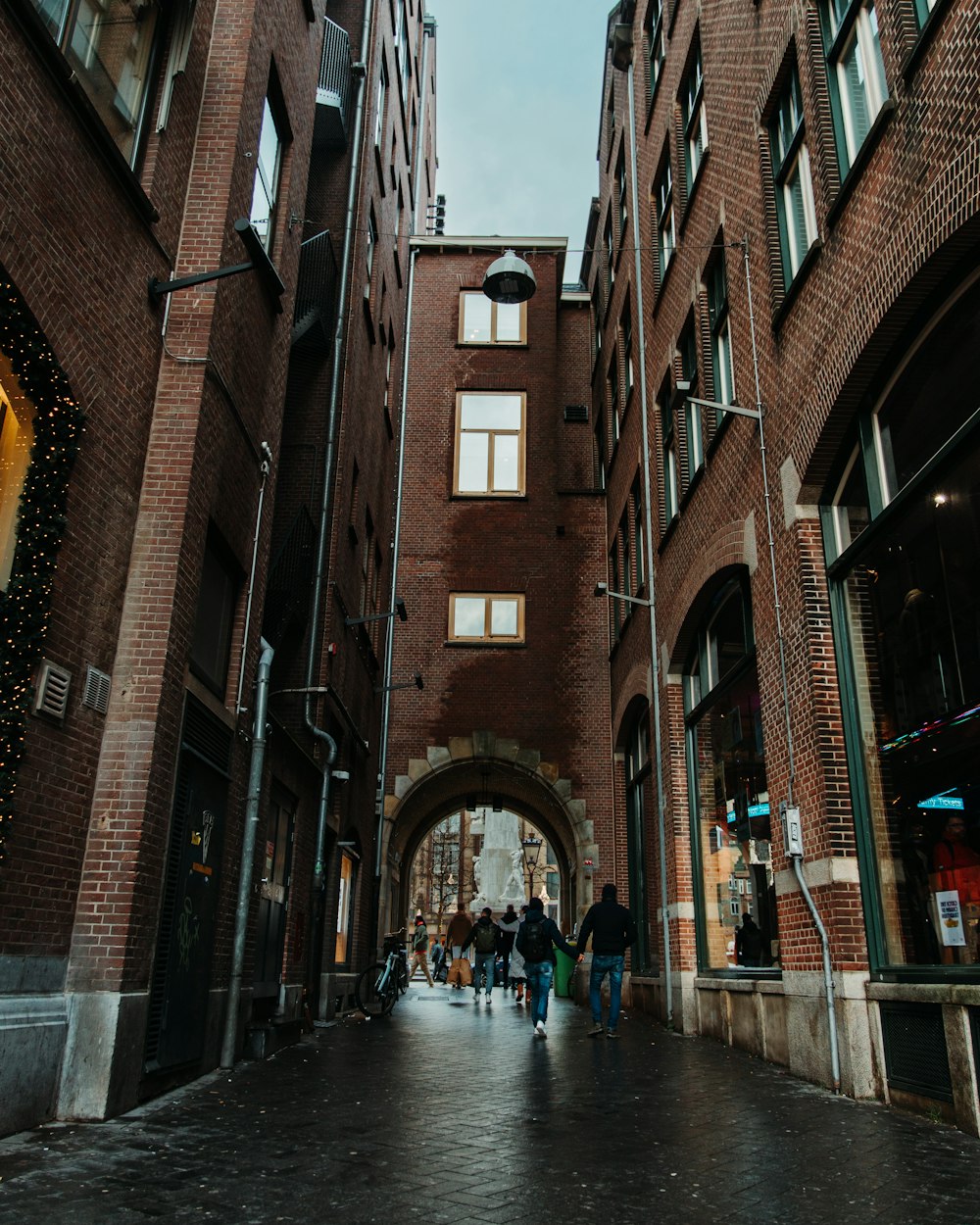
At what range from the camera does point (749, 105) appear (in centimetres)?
1110

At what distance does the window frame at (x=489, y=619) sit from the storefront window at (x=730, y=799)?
9.19 metres

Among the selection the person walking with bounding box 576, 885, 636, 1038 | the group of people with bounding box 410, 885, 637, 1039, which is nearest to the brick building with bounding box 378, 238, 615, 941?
the group of people with bounding box 410, 885, 637, 1039

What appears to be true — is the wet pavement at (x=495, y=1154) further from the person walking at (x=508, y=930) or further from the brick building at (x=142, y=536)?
the person walking at (x=508, y=930)

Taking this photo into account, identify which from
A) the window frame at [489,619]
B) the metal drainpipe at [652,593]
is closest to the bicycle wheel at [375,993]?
the metal drainpipe at [652,593]

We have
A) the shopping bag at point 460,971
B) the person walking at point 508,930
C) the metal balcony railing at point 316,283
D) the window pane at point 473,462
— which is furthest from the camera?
the window pane at point 473,462

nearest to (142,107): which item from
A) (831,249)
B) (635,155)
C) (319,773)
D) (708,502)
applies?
(831,249)

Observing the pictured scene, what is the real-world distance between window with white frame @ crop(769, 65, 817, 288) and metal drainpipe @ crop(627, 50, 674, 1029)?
6.39 metres

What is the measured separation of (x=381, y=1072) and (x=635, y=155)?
16.8m

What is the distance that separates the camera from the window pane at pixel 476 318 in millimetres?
26236

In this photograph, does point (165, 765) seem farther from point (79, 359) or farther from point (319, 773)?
point (319, 773)

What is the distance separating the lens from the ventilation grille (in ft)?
20.6

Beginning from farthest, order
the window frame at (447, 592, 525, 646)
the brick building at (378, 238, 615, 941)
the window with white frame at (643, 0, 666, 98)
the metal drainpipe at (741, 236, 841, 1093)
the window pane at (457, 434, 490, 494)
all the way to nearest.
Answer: the window pane at (457, 434, 490, 494) < the window frame at (447, 592, 525, 646) < the brick building at (378, 238, 615, 941) < the window with white frame at (643, 0, 666, 98) < the metal drainpipe at (741, 236, 841, 1093)

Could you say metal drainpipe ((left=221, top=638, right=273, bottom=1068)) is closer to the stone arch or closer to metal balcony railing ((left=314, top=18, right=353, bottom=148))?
metal balcony railing ((left=314, top=18, right=353, bottom=148))

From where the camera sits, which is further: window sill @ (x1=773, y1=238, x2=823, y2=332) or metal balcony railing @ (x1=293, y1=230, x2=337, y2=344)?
metal balcony railing @ (x1=293, y1=230, x2=337, y2=344)
